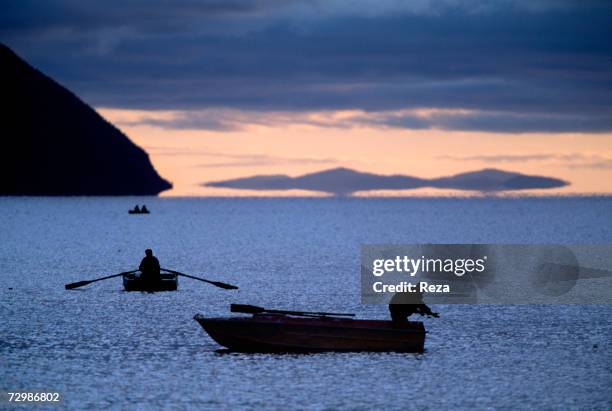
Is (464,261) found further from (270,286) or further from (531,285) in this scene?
(270,286)

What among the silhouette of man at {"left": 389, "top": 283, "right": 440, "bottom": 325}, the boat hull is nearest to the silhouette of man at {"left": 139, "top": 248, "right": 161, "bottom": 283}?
the boat hull

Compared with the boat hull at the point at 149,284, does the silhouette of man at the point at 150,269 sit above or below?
above

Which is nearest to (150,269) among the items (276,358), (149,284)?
(149,284)

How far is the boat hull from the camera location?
178 ft

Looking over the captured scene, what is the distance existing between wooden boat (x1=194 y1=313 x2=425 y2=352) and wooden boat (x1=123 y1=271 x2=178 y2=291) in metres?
19.7

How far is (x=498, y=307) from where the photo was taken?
5006 centimetres

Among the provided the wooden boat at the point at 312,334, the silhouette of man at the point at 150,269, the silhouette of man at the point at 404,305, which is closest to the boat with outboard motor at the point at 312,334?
the wooden boat at the point at 312,334

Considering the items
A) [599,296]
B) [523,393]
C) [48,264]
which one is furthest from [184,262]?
[523,393]

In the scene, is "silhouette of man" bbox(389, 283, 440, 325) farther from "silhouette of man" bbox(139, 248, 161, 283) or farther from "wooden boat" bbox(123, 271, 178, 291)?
"wooden boat" bbox(123, 271, 178, 291)

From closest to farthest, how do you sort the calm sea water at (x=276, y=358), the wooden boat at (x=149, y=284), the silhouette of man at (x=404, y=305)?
the calm sea water at (x=276, y=358) → the silhouette of man at (x=404, y=305) → the wooden boat at (x=149, y=284)

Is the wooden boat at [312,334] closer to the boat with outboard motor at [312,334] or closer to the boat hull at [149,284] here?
the boat with outboard motor at [312,334]

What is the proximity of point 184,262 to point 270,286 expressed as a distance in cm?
2502

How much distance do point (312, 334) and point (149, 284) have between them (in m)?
21.6

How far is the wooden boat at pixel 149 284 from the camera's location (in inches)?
2136
